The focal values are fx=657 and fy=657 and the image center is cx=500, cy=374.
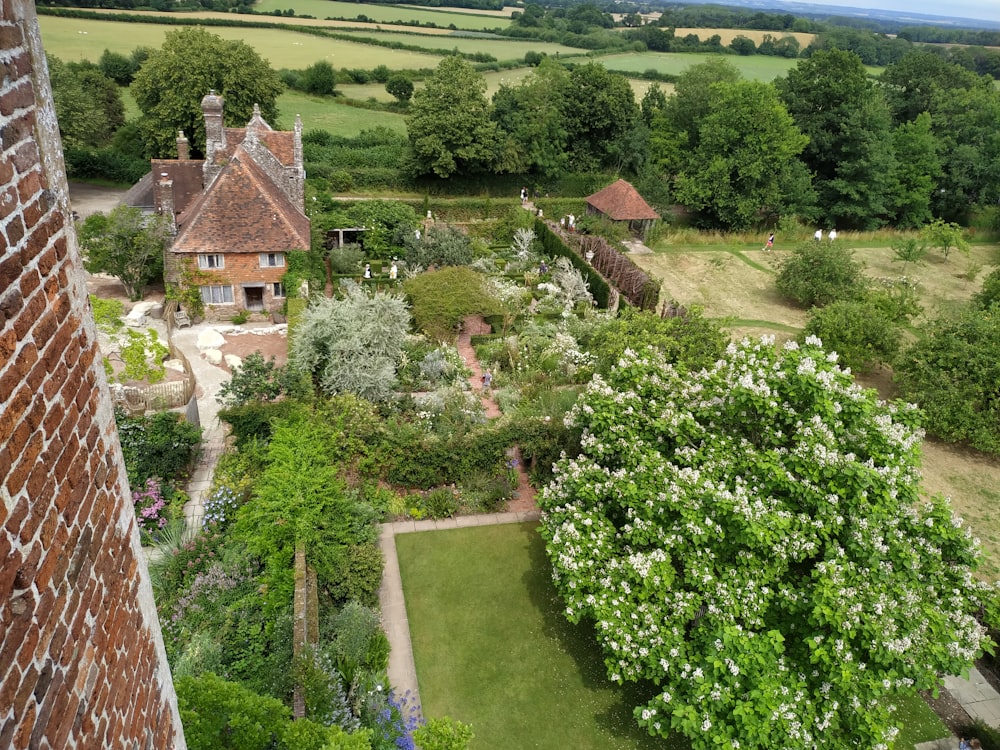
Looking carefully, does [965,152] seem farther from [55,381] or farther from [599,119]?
[55,381]

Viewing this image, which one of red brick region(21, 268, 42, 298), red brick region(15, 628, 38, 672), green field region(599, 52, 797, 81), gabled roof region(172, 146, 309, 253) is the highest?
green field region(599, 52, 797, 81)

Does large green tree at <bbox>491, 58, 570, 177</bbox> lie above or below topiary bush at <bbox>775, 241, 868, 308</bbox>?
above

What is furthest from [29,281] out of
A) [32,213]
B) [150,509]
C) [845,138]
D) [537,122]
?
[845,138]

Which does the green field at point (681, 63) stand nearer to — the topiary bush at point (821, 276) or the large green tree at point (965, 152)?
the large green tree at point (965, 152)

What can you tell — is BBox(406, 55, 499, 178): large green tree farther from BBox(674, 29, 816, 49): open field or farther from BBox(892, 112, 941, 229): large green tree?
BBox(674, 29, 816, 49): open field

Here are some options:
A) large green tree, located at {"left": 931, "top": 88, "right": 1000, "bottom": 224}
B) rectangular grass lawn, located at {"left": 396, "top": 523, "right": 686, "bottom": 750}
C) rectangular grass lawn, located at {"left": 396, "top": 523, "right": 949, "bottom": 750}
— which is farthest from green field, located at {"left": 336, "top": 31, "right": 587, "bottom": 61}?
rectangular grass lawn, located at {"left": 396, "top": 523, "right": 949, "bottom": 750}

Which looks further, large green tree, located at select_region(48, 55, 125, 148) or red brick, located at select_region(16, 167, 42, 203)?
large green tree, located at select_region(48, 55, 125, 148)
